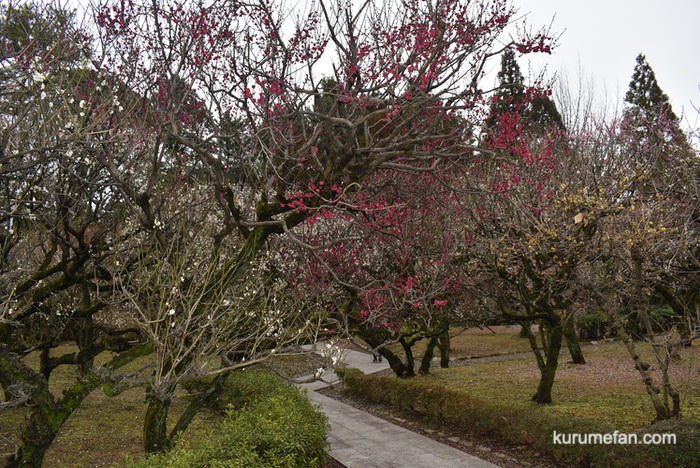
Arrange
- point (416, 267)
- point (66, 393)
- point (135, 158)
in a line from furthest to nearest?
point (416, 267) → point (135, 158) → point (66, 393)

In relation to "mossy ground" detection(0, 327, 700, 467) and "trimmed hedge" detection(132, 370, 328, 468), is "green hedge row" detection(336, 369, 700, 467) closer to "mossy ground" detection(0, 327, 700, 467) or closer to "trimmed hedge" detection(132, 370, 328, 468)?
"mossy ground" detection(0, 327, 700, 467)

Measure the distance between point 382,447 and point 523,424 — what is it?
2.77 metres

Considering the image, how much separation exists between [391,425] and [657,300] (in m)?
19.3

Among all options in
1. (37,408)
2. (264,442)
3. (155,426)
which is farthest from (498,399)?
(37,408)

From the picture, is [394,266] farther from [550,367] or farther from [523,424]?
[523,424]

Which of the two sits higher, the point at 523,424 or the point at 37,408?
the point at 37,408

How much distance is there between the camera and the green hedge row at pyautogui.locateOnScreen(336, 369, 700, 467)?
7262mm

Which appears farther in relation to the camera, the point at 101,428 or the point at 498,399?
the point at 498,399

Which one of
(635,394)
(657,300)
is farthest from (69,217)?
(657,300)

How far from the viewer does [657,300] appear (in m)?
25.4

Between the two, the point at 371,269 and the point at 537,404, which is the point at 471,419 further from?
the point at 371,269

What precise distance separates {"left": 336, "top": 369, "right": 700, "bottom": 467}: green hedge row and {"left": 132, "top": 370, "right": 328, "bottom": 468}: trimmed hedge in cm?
351

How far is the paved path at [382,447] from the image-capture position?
9312mm

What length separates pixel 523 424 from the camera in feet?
31.9
